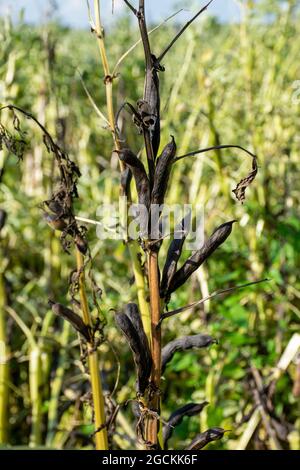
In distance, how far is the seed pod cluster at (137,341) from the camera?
1.91 ft

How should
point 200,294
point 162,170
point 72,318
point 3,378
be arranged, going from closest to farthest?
point 162,170 → point 72,318 → point 3,378 → point 200,294

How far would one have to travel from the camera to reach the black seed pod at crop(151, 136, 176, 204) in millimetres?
590

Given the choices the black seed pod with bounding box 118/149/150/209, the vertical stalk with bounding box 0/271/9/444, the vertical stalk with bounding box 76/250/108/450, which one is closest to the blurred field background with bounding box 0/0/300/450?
the vertical stalk with bounding box 0/271/9/444

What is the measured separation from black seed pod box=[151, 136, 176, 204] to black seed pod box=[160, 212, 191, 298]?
43 millimetres

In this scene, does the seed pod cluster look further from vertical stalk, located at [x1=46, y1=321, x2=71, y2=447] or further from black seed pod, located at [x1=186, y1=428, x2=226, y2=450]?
vertical stalk, located at [x1=46, y1=321, x2=71, y2=447]

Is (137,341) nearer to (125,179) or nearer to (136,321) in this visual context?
(136,321)


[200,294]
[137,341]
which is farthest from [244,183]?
[200,294]

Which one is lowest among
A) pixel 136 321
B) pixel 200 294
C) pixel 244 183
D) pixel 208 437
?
pixel 208 437

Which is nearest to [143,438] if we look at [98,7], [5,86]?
[98,7]

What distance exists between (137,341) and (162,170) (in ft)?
0.56

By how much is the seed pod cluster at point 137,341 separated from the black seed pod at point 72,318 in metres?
0.11

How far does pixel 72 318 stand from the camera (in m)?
0.71

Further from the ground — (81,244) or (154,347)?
(81,244)

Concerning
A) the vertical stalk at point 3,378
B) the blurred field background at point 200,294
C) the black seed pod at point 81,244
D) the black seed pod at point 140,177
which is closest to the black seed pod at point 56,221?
the black seed pod at point 81,244
